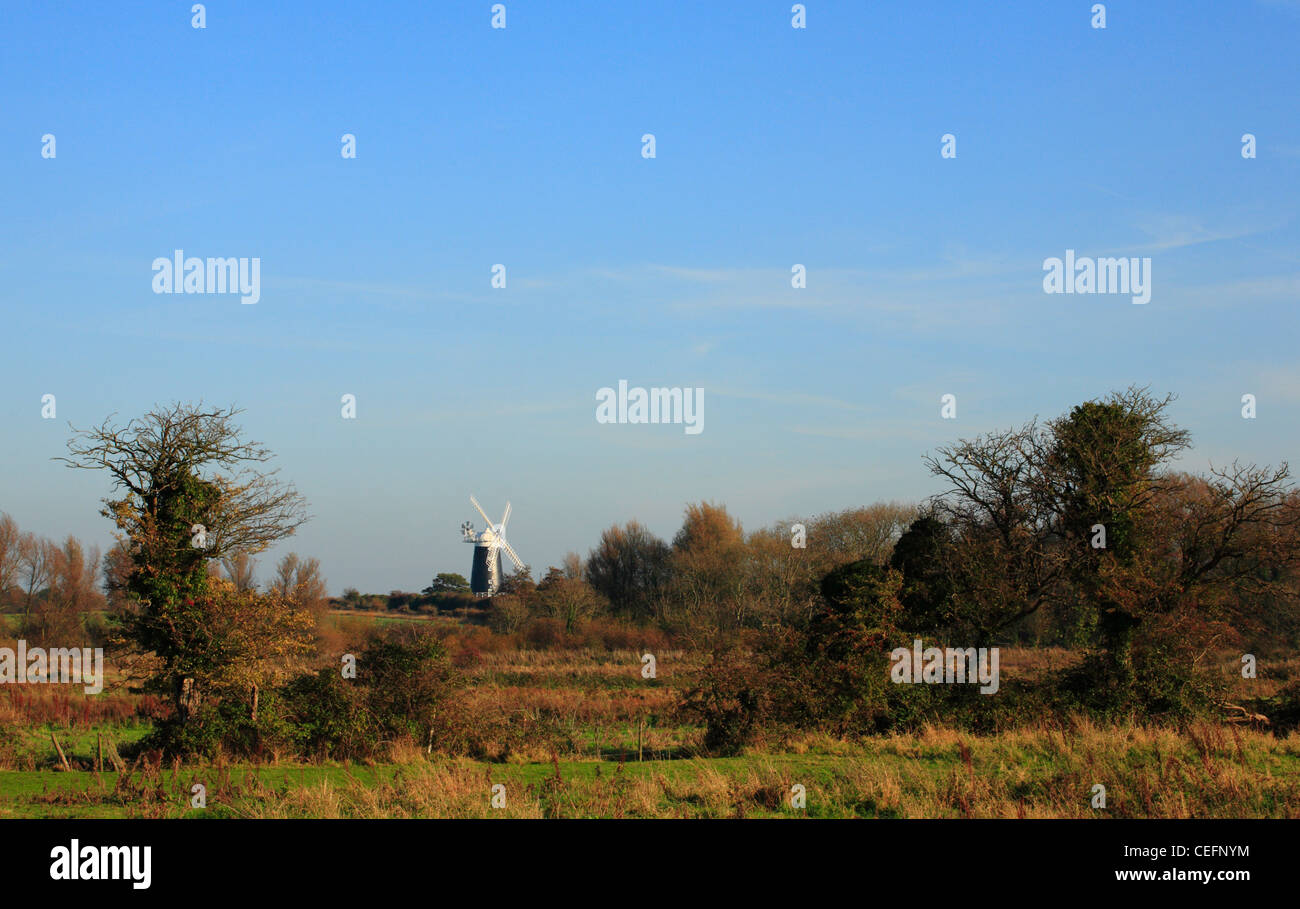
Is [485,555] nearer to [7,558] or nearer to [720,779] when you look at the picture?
[7,558]

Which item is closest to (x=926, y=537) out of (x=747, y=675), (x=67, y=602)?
(x=747, y=675)

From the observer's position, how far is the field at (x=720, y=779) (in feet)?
43.2

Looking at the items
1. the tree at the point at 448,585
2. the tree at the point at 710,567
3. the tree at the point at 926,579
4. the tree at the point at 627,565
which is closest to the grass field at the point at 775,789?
the tree at the point at 926,579

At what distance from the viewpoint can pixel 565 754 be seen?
22.3m

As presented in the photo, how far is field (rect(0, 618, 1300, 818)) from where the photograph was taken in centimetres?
1317

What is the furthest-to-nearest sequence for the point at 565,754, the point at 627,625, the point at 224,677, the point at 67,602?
the point at 627,625
the point at 67,602
the point at 565,754
the point at 224,677

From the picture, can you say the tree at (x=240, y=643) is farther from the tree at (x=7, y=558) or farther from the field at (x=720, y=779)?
the tree at (x=7, y=558)

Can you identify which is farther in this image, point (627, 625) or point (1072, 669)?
point (627, 625)

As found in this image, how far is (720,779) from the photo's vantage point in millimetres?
15039
